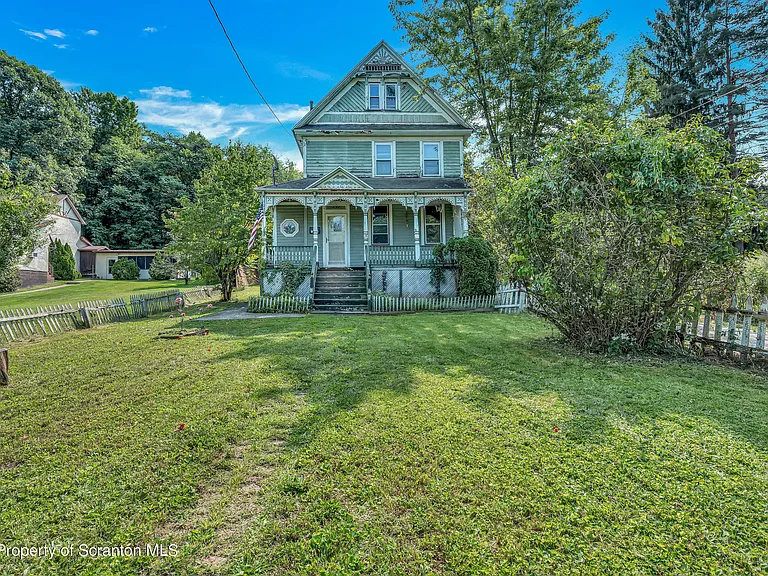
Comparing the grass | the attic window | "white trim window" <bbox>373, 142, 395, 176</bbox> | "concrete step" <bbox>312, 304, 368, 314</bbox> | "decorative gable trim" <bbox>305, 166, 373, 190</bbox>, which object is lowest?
the grass

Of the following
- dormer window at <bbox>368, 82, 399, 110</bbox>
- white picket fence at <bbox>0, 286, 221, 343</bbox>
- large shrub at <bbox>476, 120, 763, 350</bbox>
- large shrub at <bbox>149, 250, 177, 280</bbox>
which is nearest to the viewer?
large shrub at <bbox>476, 120, 763, 350</bbox>

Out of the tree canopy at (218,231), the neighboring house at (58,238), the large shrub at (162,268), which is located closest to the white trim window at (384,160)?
the tree canopy at (218,231)

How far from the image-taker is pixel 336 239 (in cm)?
1730

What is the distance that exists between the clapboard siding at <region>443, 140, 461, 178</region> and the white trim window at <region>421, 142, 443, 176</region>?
25 cm

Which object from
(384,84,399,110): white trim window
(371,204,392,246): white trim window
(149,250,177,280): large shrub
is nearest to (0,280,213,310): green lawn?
(149,250,177,280): large shrub

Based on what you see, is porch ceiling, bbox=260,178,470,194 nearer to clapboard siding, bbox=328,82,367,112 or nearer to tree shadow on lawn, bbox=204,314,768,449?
clapboard siding, bbox=328,82,367,112

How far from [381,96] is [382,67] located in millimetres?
1354

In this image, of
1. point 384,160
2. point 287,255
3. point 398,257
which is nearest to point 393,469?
point 398,257

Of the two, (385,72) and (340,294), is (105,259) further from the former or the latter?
(340,294)

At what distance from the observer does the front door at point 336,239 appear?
677 inches

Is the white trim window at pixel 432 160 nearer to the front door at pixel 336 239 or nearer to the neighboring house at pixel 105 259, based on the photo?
the front door at pixel 336 239

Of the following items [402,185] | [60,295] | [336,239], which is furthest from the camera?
[60,295]

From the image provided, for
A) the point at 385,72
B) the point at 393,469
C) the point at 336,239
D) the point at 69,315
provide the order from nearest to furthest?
the point at 393,469 → the point at 69,315 → the point at 336,239 → the point at 385,72

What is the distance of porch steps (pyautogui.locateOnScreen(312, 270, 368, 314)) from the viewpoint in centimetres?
1314
